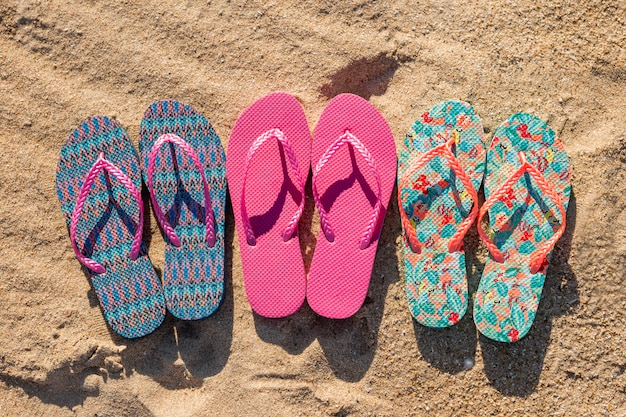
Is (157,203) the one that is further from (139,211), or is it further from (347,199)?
(347,199)

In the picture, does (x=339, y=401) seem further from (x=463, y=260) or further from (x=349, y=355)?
(x=463, y=260)

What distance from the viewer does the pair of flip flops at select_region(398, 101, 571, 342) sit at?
178 centimetres

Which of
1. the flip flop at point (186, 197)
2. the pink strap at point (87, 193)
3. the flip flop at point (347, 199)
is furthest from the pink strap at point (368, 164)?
the pink strap at point (87, 193)

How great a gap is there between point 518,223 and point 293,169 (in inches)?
26.9

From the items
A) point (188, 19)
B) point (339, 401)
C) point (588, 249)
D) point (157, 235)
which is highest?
point (188, 19)

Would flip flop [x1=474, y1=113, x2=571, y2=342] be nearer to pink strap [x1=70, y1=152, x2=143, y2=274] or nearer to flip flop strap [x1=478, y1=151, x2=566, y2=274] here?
flip flop strap [x1=478, y1=151, x2=566, y2=274]

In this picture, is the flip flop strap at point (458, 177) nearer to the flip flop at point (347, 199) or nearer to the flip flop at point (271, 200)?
the flip flop at point (347, 199)

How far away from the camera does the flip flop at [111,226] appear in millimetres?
1814

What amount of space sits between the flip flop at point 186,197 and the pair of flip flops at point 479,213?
1.83ft

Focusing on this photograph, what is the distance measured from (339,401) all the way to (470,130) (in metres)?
0.89

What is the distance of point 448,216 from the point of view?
1.82m

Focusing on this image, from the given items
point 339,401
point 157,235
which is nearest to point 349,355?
point 339,401

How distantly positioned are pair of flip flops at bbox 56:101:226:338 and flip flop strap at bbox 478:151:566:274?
78 centimetres

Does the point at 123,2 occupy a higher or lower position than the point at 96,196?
higher
